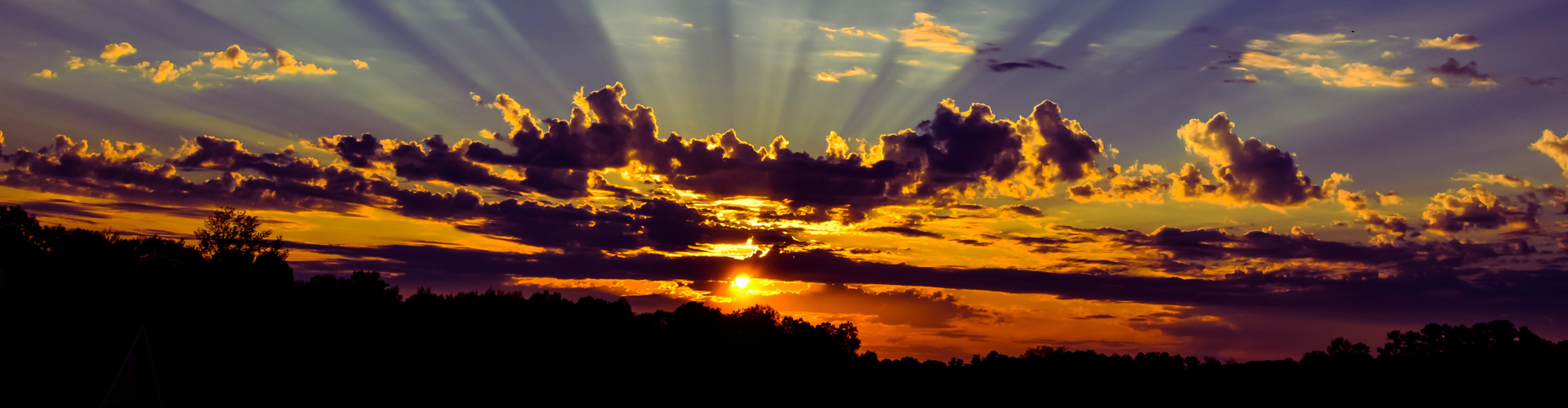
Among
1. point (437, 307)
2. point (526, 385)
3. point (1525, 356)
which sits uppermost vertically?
point (1525, 356)

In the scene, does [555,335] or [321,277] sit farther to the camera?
[555,335]

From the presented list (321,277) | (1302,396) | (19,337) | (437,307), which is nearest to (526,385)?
(437,307)

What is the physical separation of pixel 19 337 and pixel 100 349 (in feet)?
35.8

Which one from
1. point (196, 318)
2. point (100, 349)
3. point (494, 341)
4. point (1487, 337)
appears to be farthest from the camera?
point (1487, 337)

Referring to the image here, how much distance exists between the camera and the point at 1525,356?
143750 millimetres

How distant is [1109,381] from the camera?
496ft

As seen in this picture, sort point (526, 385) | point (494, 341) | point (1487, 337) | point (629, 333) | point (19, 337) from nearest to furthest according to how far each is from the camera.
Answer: point (19, 337) < point (526, 385) < point (494, 341) < point (629, 333) < point (1487, 337)

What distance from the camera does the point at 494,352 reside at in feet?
420

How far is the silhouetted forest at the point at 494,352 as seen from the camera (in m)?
112

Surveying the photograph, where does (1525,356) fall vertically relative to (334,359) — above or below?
above

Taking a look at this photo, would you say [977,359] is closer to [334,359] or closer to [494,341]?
[494,341]

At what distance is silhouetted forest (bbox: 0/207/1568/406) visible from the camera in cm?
11181

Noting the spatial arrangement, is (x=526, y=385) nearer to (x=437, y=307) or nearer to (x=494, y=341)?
(x=494, y=341)

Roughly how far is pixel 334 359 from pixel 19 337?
42.0 metres
